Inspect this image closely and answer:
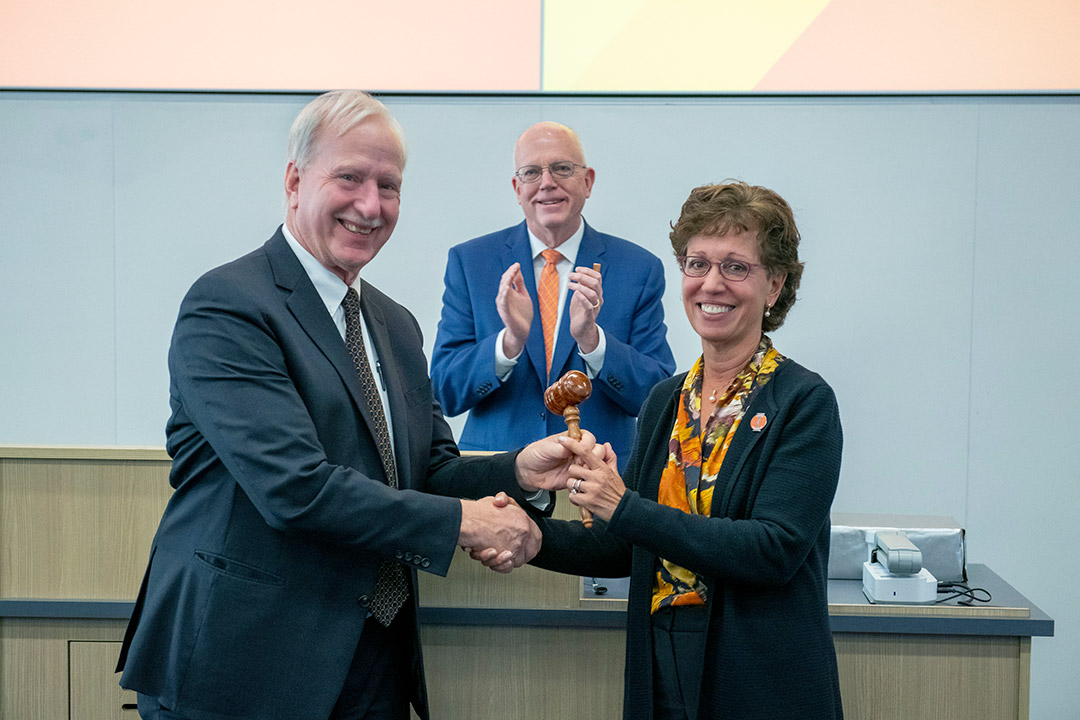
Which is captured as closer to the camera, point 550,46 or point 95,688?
point 95,688

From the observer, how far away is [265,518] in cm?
162

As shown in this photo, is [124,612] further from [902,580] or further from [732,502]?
[902,580]

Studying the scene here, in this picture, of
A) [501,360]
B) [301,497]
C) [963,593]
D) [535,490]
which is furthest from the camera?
[501,360]

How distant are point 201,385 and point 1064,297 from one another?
12.7ft

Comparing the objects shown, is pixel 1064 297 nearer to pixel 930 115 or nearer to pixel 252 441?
pixel 930 115

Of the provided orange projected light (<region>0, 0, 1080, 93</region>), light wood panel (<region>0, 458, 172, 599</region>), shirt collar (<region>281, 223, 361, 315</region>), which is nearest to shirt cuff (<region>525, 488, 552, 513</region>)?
shirt collar (<region>281, 223, 361, 315</region>)

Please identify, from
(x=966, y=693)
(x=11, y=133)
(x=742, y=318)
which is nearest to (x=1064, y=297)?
(x=966, y=693)

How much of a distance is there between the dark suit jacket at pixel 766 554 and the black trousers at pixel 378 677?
0.45 metres

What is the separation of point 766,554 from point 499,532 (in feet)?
1.64

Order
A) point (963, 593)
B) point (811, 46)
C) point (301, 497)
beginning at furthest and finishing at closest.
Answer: point (811, 46)
point (963, 593)
point (301, 497)

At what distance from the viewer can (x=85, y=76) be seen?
434 centimetres

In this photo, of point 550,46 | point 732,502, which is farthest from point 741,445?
point 550,46

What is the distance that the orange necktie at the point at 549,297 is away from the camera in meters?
3.02

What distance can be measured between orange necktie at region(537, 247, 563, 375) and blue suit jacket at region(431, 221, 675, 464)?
0.02 meters
